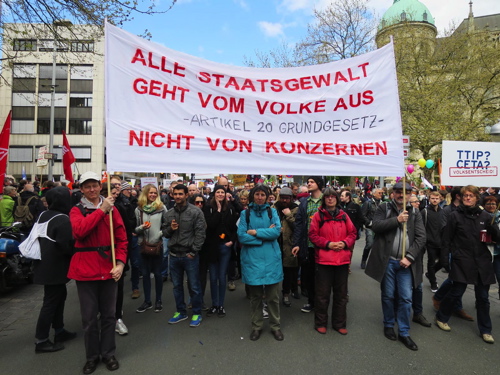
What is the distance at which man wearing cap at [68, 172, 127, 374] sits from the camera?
3.31 meters

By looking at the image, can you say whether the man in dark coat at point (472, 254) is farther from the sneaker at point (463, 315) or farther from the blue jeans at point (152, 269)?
the blue jeans at point (152, 269)

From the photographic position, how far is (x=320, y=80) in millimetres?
4035

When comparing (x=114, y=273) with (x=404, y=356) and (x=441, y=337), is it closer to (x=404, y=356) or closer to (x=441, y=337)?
(x=404, y=356)

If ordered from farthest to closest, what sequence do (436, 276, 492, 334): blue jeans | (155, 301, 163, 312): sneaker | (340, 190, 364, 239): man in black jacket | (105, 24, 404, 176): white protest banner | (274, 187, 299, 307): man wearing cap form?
(340, 190, 364, 239): man in black jacket, (274, 187, 299, 307): man wearing cap, (155, 301, 163, 312): sneaker, (436, 276, 492, 334): blue jeans, (105, 24, 404, 176): white protest banner

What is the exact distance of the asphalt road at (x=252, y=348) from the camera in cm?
344

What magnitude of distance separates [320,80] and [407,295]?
2730mm

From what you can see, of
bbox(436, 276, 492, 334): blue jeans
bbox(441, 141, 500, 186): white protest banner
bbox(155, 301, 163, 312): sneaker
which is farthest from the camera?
bbox(441, 141, 500, 186): white protest banner

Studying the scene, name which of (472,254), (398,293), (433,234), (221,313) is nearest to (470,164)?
(433,234)

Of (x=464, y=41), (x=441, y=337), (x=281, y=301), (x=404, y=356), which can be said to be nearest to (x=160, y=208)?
(x=281, y=301)

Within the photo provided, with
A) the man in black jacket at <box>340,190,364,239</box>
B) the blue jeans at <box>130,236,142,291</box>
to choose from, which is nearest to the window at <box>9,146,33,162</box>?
the blue jeans at <box>130,236,142,291</box>

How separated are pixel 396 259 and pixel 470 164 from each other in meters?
3.60

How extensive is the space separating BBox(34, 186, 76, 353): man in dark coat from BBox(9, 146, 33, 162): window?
41.8 m

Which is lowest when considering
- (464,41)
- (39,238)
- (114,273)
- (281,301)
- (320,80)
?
(281,301)

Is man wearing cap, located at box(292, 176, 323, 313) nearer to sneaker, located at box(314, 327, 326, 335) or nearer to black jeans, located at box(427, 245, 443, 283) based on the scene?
sneaker, located at box(314, 327, 326, 335)
